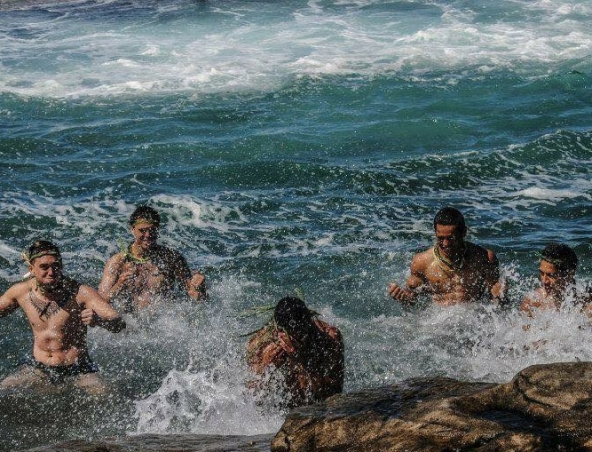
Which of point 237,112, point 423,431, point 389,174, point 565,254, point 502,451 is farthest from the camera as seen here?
point 237,112

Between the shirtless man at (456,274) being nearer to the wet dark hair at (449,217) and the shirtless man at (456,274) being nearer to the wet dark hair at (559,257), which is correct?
the wet dark hair at (449,217)

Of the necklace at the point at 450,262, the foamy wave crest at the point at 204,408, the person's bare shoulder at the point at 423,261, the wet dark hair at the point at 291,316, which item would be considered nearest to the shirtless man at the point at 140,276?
the foamy wave crest at the point at 204,408

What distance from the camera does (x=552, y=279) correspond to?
7.88 metres

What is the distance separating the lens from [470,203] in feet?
42.3

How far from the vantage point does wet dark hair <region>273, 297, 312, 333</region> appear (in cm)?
598

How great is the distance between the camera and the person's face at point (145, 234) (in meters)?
9.02

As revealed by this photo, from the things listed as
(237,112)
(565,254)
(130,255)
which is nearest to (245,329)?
(130,255)

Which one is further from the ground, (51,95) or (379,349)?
(51,95)

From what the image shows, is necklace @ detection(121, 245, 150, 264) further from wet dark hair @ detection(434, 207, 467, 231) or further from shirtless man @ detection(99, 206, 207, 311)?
wet dark hair @ detection(434, 207, 467, 231)

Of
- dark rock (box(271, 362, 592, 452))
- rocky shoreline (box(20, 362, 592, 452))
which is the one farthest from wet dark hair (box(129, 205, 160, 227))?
dark rock (box(271, 362, 592, 452))

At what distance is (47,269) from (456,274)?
3.79m

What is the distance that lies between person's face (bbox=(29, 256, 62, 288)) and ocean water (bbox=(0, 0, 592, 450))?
0.99 metres

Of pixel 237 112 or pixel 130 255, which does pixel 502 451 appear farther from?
pixel 237 112

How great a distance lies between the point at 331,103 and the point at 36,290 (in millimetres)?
11285
